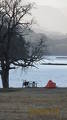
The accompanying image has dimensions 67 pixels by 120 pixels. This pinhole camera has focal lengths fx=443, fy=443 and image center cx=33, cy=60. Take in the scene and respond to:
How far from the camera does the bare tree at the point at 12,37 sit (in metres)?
37.9

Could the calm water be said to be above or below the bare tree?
below

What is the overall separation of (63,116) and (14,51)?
81.6ft

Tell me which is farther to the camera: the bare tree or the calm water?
the calm water

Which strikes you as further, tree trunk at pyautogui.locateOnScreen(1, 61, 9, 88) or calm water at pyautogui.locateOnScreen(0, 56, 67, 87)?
calm water at pyautogui.locateOnScreen(0, 56, 67, 87)

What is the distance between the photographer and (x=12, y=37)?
38250 mm

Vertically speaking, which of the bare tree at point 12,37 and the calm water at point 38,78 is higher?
the bare tree at point 12,37

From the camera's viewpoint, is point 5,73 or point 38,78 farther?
point 38,78

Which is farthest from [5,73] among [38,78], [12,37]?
[38,78]

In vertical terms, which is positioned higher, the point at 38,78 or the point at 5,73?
the point at 5,73

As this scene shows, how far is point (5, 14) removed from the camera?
37969 millimetres

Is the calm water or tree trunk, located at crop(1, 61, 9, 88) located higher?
tree trunk, located at crop(1, 61, 9, 88)

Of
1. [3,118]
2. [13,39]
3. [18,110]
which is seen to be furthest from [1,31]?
[3,118]

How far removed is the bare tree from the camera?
1491 inches

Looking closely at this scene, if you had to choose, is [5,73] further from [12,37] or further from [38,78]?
[38,78]
